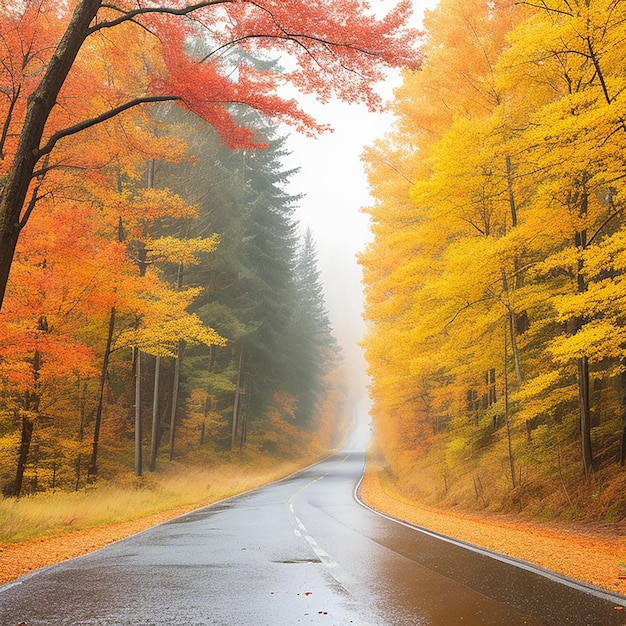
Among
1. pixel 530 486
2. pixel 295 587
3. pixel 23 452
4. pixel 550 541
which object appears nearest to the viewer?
pixel 295 587

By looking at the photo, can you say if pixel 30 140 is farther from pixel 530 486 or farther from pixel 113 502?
pixel 530 486

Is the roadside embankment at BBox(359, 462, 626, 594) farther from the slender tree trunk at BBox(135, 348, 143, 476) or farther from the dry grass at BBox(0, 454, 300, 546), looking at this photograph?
the slender tree trunk at BBox(135, 348, 143, 476)

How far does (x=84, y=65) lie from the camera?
12.9 m

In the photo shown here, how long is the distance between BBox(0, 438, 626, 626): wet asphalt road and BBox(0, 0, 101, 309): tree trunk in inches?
155

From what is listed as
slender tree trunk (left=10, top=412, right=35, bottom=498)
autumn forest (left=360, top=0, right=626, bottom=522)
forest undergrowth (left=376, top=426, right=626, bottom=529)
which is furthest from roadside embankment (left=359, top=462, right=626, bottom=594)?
slender tree trunk (left=10, top=412, right=35, bottom=498)

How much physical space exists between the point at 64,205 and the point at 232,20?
933cm

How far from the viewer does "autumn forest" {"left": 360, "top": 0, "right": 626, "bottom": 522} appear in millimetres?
10375

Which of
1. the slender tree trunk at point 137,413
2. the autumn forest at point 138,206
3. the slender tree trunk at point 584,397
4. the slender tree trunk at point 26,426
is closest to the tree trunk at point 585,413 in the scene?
the slender tree trunk at point 584,397

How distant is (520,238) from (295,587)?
10809 millimetres

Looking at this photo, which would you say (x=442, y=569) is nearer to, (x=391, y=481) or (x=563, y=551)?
(x=563, y=551)

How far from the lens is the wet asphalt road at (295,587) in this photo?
461cm

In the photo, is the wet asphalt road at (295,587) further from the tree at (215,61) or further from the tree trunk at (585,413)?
the tree trunk at (585,413)

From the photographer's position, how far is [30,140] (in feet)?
23.1

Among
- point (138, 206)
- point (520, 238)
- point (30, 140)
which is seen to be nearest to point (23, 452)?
point (138, 206)
